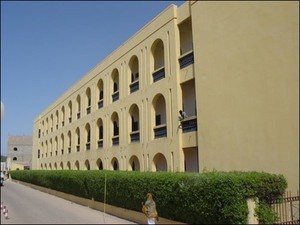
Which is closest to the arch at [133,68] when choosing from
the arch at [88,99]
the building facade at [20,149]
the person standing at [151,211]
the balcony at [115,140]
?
the balcony at [115,140]

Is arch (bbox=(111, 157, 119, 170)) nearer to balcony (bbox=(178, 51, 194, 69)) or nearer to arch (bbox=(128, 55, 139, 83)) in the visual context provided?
arch (bbox=(128, 55, 139, 83))

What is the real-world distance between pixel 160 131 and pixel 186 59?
418 centimetres

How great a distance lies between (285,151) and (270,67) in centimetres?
289

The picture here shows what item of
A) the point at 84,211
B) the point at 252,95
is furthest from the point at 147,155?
the point at 252,95

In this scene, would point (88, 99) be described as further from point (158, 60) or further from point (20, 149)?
point (20, 149)

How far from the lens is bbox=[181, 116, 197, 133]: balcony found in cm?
1745

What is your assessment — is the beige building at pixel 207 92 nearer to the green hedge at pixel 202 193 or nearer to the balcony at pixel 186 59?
the balcony at pixel 186 59

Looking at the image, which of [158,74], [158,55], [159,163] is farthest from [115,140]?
[158,74]

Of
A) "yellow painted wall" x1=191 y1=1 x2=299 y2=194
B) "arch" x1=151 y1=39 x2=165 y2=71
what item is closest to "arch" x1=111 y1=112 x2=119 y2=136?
"arch" x1=151 y1=39 x2=165 y2=71

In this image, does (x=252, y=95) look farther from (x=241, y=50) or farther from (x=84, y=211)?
(x=84, y=211)

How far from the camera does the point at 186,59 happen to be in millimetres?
18453

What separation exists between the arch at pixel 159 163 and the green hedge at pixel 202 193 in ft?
8.42

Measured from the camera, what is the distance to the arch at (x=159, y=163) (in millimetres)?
20938

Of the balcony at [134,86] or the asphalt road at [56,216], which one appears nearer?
the asphalt road at [56,216]
